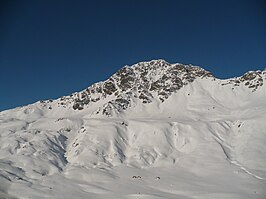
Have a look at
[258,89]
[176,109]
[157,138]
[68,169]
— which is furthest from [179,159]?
[258,89]

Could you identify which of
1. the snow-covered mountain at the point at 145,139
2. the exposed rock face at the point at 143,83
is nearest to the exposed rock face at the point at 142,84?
the exposed rock face at the point at 143,83

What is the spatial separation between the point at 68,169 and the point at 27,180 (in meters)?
15.8

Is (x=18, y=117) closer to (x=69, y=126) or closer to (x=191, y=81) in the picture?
(x=69, y=126)

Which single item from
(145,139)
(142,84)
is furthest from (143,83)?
(145,139)

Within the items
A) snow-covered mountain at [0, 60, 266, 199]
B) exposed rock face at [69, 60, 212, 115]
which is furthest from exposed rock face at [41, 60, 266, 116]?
snow-covered mountain at [0, 60, 266, 199]

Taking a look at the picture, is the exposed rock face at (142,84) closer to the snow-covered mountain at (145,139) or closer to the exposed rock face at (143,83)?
the exposed rock face at (143,83)

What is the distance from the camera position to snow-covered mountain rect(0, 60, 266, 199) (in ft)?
273

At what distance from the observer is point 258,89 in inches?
6014

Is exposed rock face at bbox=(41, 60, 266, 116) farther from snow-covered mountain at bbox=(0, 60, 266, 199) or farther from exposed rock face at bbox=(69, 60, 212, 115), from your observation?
snow-covered mountain at bbox=(0, 60, 266, 199)

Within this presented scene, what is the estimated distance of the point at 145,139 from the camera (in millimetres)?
121938

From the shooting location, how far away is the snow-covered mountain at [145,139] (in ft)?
273

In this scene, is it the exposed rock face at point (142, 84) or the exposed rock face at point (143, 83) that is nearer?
the exposed rock face at point (142, 84)

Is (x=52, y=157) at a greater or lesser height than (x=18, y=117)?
lesser

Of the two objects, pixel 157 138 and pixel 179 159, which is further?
pixel 157 138
